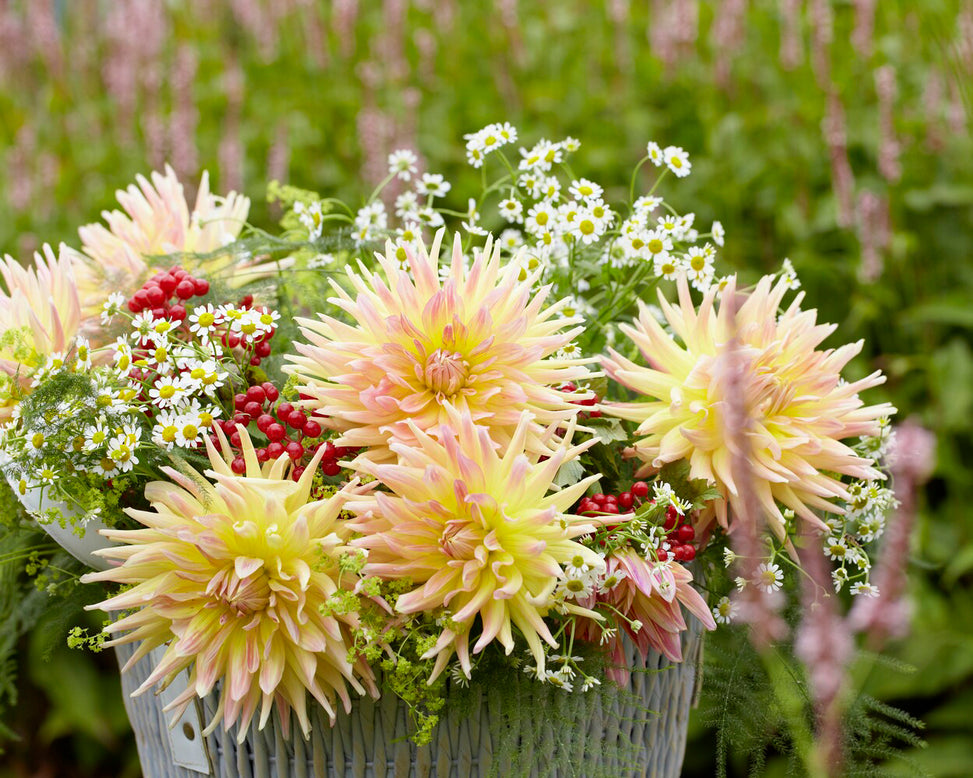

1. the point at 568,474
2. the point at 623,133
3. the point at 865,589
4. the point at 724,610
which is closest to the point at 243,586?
the point at 568,474

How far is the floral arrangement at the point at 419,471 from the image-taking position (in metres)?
0.57

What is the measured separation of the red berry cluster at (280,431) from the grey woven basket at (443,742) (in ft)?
0.50

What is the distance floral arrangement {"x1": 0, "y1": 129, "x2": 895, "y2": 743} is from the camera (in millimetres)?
572

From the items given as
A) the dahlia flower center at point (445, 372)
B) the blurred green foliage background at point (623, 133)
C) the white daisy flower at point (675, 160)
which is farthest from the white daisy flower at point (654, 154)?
the blurred green foliage background at point (623, 133)

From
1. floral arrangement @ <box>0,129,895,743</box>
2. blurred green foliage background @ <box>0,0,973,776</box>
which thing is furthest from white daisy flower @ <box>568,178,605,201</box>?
blurred green foliage background @ <box>0,0,973,776</box>

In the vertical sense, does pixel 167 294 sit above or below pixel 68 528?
above

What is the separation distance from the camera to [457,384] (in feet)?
2.04

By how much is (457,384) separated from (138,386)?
0.20 metres

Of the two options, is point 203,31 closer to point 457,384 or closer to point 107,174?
point 107,174

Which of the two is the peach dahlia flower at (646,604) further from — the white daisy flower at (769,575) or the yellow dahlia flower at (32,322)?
the yellow dahlia flower at (32,322)

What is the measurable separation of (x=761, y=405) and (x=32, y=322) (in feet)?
1.58

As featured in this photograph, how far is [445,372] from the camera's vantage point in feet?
2.01

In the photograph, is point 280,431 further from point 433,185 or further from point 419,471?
point 433,185

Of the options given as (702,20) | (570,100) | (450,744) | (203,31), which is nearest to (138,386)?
(450,744)
